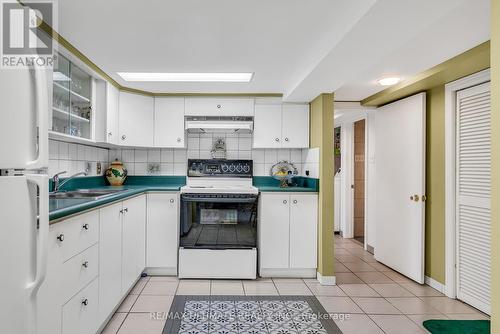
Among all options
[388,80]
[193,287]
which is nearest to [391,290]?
[193,287]

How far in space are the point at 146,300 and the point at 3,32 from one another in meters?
2.35

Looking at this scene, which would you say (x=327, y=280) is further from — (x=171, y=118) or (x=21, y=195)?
(x=21, y=195)

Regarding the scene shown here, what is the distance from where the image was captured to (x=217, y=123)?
3.42 metres

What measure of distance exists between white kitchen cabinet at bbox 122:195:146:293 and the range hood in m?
0.98

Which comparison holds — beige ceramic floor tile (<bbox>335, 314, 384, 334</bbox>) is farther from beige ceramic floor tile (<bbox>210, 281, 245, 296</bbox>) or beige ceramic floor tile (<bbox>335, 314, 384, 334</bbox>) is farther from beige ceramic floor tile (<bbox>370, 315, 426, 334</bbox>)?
beige ceramic floor tile (<bbox>210, 281, 245, 296</bbox>)

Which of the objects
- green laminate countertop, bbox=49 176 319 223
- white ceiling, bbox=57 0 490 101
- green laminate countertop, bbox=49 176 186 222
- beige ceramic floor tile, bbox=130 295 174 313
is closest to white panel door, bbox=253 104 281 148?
green laminate countertop, bbox=49 176 319 223

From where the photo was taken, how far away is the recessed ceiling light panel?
289 centimetres

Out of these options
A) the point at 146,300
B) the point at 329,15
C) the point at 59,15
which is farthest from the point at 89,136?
the point at 329,15

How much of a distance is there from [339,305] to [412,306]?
24.6 inches

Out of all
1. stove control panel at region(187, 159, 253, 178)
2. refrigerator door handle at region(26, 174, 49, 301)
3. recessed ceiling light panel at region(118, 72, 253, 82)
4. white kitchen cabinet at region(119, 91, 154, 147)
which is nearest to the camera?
refrigerator door handle at region(26, 174, 49, 301)

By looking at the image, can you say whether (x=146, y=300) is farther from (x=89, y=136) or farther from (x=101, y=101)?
(x=101, y=101)

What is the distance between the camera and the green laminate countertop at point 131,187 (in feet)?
5.39

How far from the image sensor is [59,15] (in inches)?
70.3

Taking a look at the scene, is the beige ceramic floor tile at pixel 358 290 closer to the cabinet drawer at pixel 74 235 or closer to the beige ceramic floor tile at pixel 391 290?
the beige ceramic floor tile at pixel 391 290
